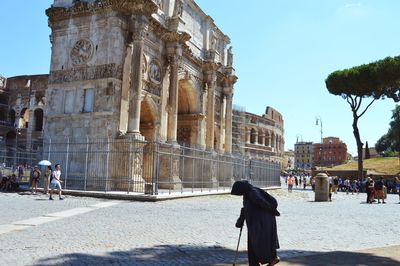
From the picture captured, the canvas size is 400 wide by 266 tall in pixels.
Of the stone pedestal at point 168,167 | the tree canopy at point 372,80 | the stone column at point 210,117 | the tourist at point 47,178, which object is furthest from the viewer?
the tree canopy at point 372,80

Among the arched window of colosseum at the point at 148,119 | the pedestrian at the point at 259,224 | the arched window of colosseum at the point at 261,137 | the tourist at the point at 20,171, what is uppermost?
the arched window of colosseum at the point at 261,137

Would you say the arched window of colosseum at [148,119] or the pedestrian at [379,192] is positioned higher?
the arched window of colosseum at [148,119]

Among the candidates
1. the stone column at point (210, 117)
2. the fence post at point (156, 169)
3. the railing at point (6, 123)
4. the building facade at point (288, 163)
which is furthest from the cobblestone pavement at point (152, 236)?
the building facade at point (288, 163)

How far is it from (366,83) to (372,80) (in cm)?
53

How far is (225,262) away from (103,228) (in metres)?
3.19

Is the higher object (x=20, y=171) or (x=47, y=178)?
(x=20, y=171)

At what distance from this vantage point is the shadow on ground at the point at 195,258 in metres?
4.92

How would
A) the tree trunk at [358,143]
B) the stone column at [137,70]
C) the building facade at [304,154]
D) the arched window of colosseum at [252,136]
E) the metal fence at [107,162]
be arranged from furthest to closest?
the building facade at [304,154]
the arched window of colosseum at [252,136]
the tree trunk at [358,143]
the stone column at [137,70]
the metal fence at [107,162]

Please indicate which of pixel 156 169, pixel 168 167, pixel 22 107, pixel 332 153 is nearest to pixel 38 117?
pixel 22 107

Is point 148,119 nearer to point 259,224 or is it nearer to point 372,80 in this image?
point 259,224

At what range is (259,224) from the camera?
4320mm

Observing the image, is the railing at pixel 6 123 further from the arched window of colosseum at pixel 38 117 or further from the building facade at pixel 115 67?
the building facade at pixel 115 67

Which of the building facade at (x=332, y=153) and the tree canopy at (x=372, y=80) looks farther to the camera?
Result: the building facade at (x=332, y=153)

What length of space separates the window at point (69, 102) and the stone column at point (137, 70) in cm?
267
